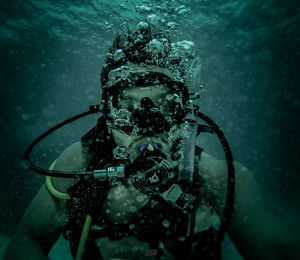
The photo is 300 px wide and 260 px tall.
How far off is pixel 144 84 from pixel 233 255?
8714 millimetres

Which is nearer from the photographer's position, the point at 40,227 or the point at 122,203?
the point at 40,227

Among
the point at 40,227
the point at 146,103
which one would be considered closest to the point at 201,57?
the point at 146,103

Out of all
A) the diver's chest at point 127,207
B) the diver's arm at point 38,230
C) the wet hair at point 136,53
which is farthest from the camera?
the wet hair at point 136,53

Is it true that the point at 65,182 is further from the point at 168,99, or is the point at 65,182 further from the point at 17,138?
the point at 17,138

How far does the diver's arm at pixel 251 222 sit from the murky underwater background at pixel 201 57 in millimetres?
724

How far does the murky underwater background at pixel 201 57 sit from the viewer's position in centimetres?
1359

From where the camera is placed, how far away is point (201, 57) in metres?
22.9

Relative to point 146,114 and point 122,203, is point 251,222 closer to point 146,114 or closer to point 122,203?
point 122,203

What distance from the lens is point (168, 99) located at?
307 centimetres

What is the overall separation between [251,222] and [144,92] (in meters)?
2.30

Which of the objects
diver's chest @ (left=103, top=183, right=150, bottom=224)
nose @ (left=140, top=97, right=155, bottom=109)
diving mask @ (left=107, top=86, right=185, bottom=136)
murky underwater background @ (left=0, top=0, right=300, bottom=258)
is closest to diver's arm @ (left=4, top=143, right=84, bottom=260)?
diver's chest @ (left=103, top=183, right=150, bottom=224)

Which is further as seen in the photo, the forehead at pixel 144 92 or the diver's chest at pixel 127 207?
the forehead at pixel 144 92

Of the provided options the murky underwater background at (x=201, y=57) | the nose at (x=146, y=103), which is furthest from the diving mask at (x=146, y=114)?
the murky underwater background at (x=201, y=57)

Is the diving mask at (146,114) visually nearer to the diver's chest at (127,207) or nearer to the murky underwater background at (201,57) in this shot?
the diver's chest at (127,207)
